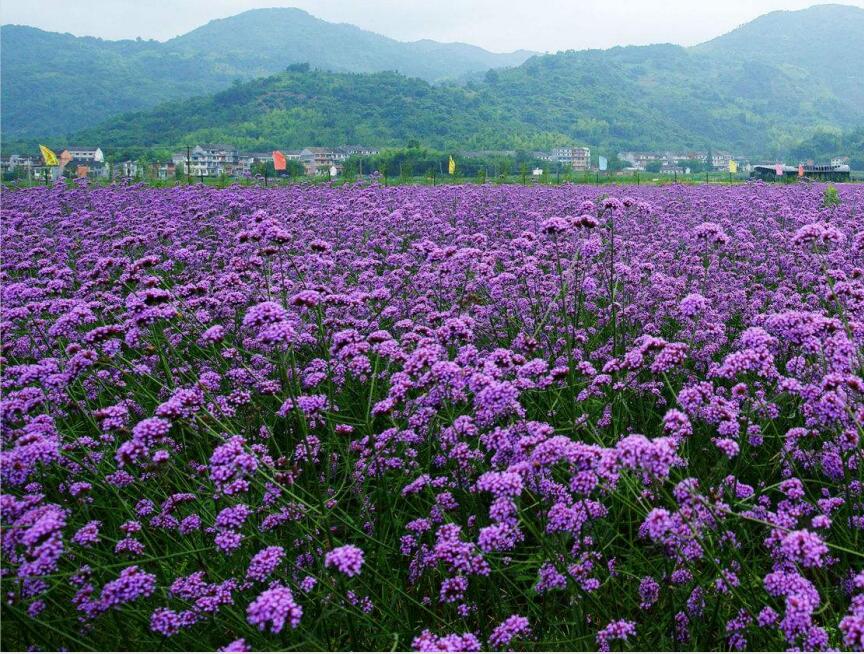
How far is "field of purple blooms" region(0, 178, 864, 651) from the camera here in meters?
2.67

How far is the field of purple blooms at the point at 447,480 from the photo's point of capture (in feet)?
8.77

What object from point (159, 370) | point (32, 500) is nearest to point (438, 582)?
point (32, 500)

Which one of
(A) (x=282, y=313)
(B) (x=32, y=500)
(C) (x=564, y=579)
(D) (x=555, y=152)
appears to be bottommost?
(C) (x=564, y=579)

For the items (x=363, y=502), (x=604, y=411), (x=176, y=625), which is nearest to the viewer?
(x=176, y=625)

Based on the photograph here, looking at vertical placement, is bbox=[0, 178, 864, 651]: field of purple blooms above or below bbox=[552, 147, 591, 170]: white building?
below

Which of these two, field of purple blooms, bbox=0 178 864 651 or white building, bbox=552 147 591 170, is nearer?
field of purple blooms, bbox=0 178 864 651

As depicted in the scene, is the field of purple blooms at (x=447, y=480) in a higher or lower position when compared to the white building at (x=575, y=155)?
lower

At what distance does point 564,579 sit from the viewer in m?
2.73

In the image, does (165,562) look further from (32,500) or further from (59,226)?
(59,226)

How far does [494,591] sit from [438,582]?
676 millimetres

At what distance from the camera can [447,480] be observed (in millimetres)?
3717

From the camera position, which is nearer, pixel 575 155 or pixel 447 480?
pixel 447 480

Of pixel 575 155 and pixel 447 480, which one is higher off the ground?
pixel 575 155

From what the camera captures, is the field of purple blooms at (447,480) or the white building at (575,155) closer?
the field of purple blooms at (447,480)
